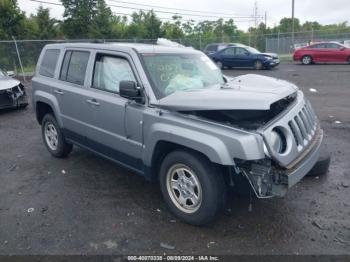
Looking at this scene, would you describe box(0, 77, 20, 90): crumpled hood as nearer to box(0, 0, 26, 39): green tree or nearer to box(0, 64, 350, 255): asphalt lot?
box(0, 64, 350, 255): asphalt lot

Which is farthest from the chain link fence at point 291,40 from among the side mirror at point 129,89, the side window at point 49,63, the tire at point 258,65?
the side mirror at point 129,89

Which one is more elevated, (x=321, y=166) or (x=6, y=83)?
(x=6, y=83)

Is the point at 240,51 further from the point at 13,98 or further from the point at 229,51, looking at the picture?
the point at 13,98

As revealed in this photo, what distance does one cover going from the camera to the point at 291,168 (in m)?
3.54

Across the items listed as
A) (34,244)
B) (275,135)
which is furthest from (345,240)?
(34,244)

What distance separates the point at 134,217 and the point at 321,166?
8.61ft

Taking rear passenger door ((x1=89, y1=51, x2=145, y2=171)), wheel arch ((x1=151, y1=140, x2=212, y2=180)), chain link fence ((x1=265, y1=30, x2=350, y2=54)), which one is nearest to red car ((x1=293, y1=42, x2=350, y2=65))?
chain link fence ((x1=265, y1=30, x2=350, y2=54))

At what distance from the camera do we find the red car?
22.6m

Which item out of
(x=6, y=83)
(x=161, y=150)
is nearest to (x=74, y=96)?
(x=161, y=150)

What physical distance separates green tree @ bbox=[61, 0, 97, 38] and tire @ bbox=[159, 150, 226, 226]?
32258 mm

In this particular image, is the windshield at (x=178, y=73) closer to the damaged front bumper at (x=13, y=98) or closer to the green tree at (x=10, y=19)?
the damaged front bumper at (x=13, y=98)

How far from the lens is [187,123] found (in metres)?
3.79

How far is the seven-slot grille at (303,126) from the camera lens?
3.84 metres

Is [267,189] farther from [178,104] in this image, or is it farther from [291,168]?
[178,104]
